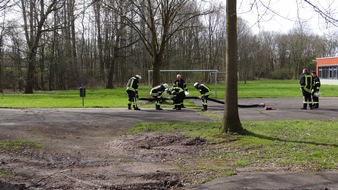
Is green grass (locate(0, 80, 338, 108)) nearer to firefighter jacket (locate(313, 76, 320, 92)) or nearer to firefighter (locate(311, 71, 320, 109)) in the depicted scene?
firefighter (locate(311, 71, 320, 109))

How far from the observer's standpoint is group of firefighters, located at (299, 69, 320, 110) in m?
17.0

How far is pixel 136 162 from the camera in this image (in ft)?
23.2

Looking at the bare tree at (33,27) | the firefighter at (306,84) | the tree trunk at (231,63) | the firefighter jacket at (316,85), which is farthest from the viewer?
the bare tree at (33,27)

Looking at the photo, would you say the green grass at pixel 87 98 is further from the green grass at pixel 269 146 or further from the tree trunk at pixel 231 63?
the tree trunk at pixel 231 63

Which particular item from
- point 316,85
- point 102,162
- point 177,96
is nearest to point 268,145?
point 102,162

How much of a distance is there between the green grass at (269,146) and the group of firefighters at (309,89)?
5751 mm

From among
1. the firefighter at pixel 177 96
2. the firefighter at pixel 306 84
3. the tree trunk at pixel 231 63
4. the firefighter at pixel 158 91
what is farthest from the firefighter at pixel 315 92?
the tree trunk at pixel 231 63

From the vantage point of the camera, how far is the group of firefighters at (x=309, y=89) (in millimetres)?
17016

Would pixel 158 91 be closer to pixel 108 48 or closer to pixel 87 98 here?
pixel 87 98

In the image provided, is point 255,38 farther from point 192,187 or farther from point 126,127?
point 192,187

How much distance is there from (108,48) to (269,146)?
46717mm

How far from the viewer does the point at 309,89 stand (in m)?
Answer: 17.1

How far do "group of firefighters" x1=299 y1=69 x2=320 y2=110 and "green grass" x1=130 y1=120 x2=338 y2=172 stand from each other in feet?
18.9

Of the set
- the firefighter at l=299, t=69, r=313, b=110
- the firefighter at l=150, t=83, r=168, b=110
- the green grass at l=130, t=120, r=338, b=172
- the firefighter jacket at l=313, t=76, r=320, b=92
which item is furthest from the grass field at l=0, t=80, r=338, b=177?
the firefighter jacket at l=313, t=76, r=320, b=92
